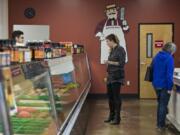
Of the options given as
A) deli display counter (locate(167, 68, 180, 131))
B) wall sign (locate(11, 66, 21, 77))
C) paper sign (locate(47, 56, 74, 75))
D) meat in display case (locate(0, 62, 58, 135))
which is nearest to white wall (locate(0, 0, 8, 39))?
deli display counter (locate(167, 68, 180, 131))

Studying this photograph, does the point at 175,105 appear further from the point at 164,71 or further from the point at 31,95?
the point at 31,95

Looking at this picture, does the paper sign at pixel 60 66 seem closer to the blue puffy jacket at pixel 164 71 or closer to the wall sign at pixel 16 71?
the wall sign at pixel 16 71

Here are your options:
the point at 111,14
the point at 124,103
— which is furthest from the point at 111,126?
the point at 111,14

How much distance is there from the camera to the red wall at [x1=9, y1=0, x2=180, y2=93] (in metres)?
10.8

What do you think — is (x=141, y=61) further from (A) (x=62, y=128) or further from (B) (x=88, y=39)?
(A) (x=62, y=128)

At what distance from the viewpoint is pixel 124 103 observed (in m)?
9.93

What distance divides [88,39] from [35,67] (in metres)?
8.30

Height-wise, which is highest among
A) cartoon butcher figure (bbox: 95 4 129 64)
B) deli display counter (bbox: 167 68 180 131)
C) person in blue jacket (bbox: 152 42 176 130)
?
cartoon butcher figure (bbox: 95 4 129 64)

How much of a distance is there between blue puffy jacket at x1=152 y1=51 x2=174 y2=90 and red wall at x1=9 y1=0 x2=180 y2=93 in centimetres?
486

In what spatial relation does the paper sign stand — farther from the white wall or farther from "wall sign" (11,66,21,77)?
the white wall

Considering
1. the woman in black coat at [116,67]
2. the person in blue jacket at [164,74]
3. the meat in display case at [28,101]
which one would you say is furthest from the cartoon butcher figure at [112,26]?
the meat in display case at [28,101]

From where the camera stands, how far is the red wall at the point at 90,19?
35.5ft

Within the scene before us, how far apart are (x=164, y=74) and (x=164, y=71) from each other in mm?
52

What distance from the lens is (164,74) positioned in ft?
19.7
